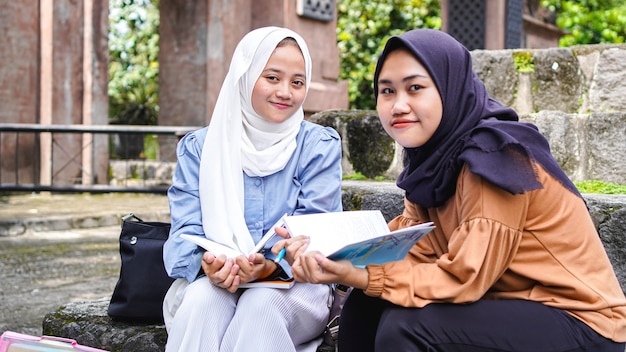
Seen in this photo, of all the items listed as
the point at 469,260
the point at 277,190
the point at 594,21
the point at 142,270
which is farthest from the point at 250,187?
the point at 594,21

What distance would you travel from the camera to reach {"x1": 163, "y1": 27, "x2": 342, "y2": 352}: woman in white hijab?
8.02ft

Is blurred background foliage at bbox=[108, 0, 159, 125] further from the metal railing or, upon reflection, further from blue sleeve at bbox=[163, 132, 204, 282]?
blue sleeve at bbox=[163, 132, 204, 282]

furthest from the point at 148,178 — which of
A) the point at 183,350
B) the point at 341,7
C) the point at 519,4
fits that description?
the point at 183,350

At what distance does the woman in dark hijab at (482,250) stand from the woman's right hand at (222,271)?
16.1 inches

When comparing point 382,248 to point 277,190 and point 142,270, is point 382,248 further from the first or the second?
point 142,270

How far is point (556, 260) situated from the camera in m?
1.99

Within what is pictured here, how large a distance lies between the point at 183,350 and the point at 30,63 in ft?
27.3

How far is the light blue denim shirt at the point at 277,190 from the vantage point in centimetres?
265

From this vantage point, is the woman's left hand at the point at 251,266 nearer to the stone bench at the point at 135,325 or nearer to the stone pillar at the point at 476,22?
the stone bench at the point at 135,325

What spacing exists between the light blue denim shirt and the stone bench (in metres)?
0.42

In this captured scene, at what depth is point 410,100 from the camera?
2135mm

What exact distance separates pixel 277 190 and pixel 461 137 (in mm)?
814

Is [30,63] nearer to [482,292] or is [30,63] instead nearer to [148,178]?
[148,178]

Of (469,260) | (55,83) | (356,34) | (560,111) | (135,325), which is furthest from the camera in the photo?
(356,34)
